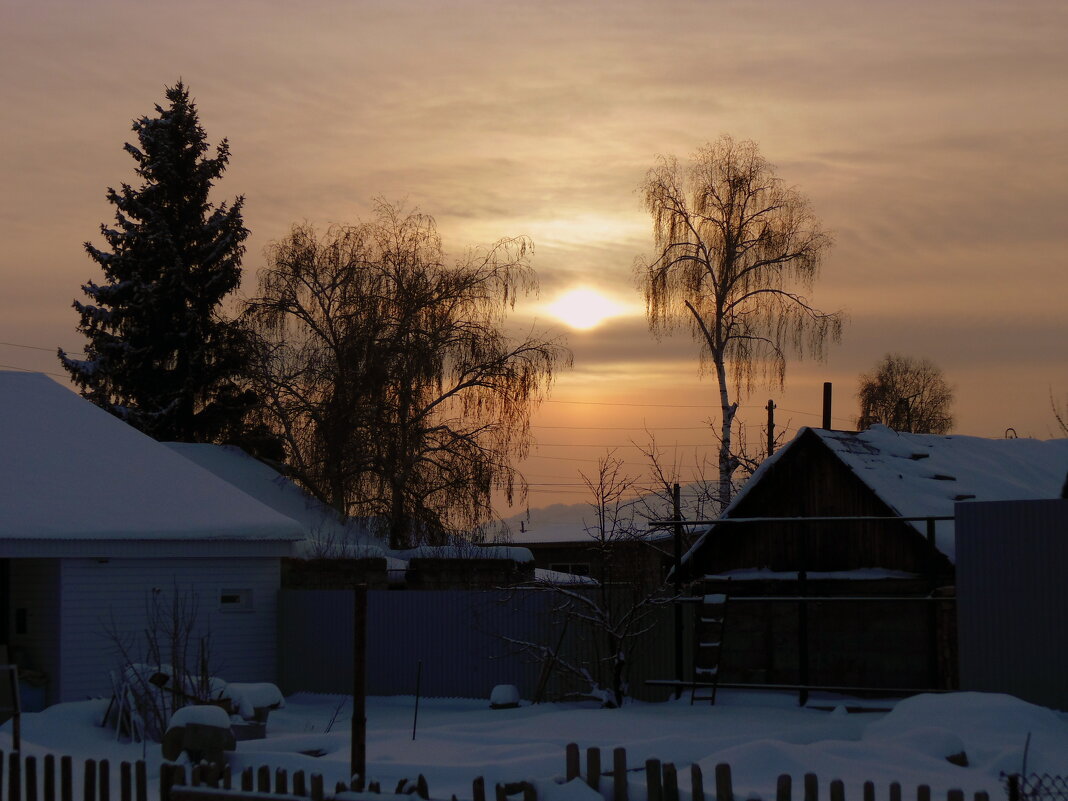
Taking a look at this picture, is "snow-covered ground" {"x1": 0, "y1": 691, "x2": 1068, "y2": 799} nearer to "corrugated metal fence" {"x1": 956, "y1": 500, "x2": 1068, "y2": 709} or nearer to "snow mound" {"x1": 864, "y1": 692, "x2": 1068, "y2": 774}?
"snow mound" {"x1": 864, "y1": 692, "x2": 1068, "y2": 774}

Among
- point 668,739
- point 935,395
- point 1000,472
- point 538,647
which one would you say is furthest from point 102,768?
point 935,395

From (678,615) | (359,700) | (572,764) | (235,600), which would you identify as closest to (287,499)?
(235,600)

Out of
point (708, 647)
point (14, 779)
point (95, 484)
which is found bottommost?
point (708, 647)

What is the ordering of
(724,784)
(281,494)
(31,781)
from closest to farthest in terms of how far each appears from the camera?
(724,784)
(31,781)
(281,494)

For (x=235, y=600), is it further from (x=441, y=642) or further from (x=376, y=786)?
(x=376, y=786)

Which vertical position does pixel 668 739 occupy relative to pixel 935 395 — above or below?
below

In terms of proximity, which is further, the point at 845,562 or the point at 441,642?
the point at 441,642

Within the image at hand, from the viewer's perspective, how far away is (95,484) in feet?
81.8

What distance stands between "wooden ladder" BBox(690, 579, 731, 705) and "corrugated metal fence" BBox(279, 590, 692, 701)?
0.55 metres

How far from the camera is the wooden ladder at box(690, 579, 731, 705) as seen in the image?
2031cm

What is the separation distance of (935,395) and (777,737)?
68620 mm

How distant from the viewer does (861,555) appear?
21.1 m

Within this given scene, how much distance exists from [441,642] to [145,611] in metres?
5.05

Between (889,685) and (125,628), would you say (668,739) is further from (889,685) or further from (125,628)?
(125,628)
